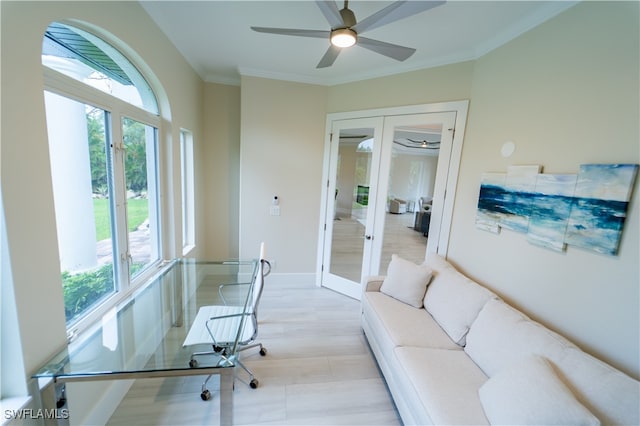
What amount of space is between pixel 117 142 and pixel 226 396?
1.90 m

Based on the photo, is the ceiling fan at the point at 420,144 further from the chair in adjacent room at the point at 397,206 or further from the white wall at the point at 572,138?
the chair in adjacent room at the point at 397,206

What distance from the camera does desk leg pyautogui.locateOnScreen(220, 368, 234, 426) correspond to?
1278mm

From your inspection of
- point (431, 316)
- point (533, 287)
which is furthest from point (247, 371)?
point (533, 287)

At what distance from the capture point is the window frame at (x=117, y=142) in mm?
1305

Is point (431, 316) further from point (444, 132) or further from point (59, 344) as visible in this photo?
point (59, 344)

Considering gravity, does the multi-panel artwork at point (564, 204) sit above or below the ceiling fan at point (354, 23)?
below

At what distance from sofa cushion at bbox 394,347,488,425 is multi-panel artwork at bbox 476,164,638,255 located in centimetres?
100

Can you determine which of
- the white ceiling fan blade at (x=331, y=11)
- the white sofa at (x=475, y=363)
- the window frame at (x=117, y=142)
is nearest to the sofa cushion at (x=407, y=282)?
the white sofa at (x=475, y=363)

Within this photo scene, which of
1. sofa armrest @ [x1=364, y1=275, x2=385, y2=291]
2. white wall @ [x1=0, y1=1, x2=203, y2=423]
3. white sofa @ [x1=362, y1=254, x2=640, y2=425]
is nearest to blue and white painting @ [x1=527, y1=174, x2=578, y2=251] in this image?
white sofa @ [x1=362, y1=254, x2=640, y2=425]

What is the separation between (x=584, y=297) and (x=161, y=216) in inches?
136

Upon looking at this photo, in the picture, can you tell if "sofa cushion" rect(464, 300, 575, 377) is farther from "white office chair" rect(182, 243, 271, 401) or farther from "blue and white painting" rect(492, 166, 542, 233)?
"white office chair" rect(182, 243, 271, 401)

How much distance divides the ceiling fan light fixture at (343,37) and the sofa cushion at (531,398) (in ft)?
7.19

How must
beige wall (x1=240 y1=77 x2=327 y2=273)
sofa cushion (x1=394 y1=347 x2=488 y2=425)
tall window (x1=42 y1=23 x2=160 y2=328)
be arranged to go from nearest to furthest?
sofa cushion (x1=394 y1=347 x2=488 y2=425) < tall window (x1=42 y1=23 x2=160 y2=328) < beige wall (x1=240 y1=77 x2=327 y2=273)

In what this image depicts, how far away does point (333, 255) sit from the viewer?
11.6 feet
